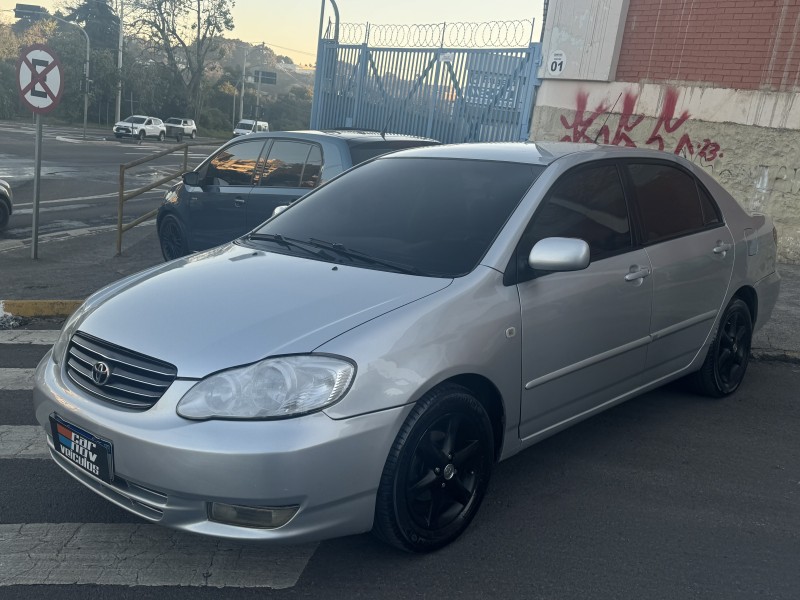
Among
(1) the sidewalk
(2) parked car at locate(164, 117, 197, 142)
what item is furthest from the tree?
(1) the sidewalk

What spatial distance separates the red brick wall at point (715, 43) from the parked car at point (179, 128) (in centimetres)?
5178

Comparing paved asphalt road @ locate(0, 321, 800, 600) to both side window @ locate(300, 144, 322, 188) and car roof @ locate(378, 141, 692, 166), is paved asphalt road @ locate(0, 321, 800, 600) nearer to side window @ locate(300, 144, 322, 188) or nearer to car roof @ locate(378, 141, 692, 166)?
car roof @ locate(378, 141, 692, 166)

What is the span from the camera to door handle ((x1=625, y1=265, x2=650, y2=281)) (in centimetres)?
418

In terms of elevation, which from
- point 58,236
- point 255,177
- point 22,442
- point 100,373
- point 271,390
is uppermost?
point 255,177

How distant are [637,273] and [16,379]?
13.1 feet

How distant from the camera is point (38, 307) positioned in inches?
279

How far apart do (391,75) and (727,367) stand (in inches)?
389

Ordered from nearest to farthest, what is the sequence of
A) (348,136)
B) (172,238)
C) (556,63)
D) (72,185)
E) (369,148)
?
A: (369,148)
(348,136)
(172,238)
(556,63)
(72,185)

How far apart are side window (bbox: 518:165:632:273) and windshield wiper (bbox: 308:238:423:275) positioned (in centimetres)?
51

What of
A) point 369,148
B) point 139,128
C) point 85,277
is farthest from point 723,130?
point 139,128

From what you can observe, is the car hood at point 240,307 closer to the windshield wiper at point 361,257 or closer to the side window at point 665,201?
the windshield wiper at point 361,257

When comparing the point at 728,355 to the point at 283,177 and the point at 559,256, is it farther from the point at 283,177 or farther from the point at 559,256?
the point at 283,177

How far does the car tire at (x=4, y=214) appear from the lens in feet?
40.9

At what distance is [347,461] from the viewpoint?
2.86 metres
